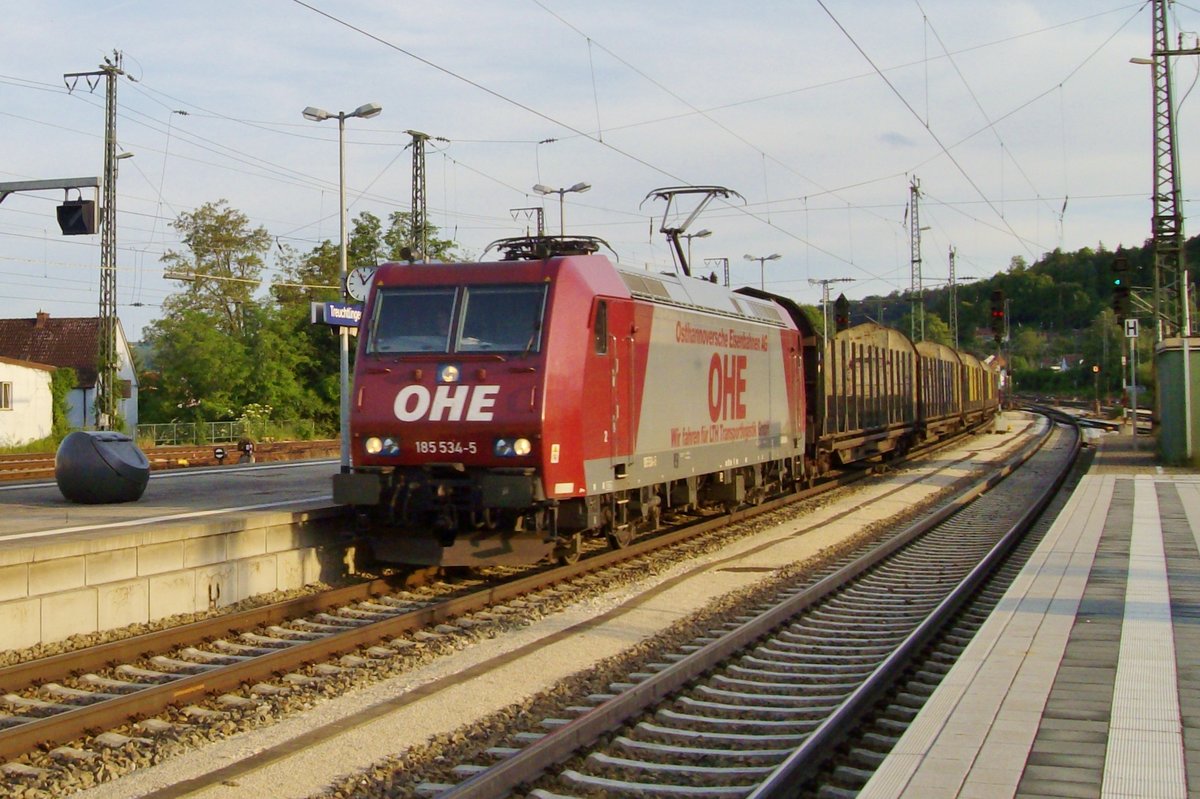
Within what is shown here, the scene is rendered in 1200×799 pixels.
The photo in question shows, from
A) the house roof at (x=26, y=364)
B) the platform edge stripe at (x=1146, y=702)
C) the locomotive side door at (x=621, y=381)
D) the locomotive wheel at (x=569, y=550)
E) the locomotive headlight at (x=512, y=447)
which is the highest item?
the house roof at (x=26, y=364)

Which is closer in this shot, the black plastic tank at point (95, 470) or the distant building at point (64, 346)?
the black plastic tank at point (95, 470)

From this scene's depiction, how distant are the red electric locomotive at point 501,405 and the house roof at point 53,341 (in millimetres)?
53021

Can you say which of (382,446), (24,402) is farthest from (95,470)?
(24,402)

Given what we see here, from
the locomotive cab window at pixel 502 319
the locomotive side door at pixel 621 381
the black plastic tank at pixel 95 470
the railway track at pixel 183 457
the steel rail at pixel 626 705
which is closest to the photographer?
the steel rail at pixel 626 705

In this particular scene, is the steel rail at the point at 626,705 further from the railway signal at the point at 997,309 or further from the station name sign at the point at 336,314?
the railway signal at the point at 997,309

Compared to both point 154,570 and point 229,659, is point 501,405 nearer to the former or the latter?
point 154,570

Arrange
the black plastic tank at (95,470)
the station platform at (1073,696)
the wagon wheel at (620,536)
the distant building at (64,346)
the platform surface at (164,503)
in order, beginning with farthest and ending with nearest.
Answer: the distant building at (64,346)
the black plastic tank at (95,470)
the wagon wheel at (620,536)
the platform surface at (164,503)
the station platform at (1073,696)

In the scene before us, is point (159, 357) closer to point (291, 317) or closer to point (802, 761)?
point (291, 317)

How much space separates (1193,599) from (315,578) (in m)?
8.62

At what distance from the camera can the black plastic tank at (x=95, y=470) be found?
14.3m

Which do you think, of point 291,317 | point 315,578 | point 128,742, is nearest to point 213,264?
point 291,317

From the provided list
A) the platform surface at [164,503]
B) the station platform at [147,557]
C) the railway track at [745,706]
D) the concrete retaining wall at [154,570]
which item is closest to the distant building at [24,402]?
the platform surface at [164,503]

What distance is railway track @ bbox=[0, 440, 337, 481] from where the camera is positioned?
92.8 feet

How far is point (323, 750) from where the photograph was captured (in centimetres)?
673
